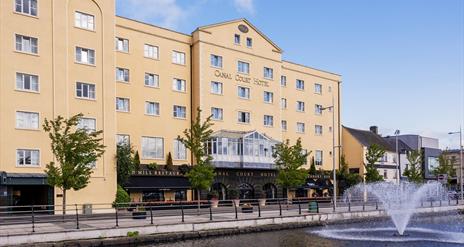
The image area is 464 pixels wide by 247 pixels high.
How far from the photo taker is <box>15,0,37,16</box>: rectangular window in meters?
40.8

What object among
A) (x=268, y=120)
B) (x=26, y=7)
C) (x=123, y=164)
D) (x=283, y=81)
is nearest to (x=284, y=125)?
(x=268, y=120)

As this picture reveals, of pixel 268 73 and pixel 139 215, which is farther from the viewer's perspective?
pixel 268 73

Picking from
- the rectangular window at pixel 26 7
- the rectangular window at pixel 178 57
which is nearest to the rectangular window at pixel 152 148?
the rectangular window at pixel 178 57

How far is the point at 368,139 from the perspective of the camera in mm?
78438

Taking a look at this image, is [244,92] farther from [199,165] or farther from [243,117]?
[199,165]

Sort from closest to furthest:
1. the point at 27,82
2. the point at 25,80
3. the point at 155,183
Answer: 1. the point at 25,80
2. the point at 27,82
3. the point at 155,183

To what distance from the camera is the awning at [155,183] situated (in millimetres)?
48031

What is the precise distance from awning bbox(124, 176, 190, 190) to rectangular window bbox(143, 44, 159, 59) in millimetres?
11790

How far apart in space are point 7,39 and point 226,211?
20723 millimetres

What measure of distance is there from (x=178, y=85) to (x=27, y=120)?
17.4m

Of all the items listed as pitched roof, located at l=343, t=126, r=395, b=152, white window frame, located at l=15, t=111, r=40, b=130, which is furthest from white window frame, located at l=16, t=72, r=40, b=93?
pitched roof, located at l=343, t=126, r=395, b=152

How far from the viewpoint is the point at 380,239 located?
98.8ft

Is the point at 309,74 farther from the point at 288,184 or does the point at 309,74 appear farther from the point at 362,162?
the point at 288,184

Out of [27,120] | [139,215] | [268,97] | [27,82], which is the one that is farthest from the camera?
[268,97]
